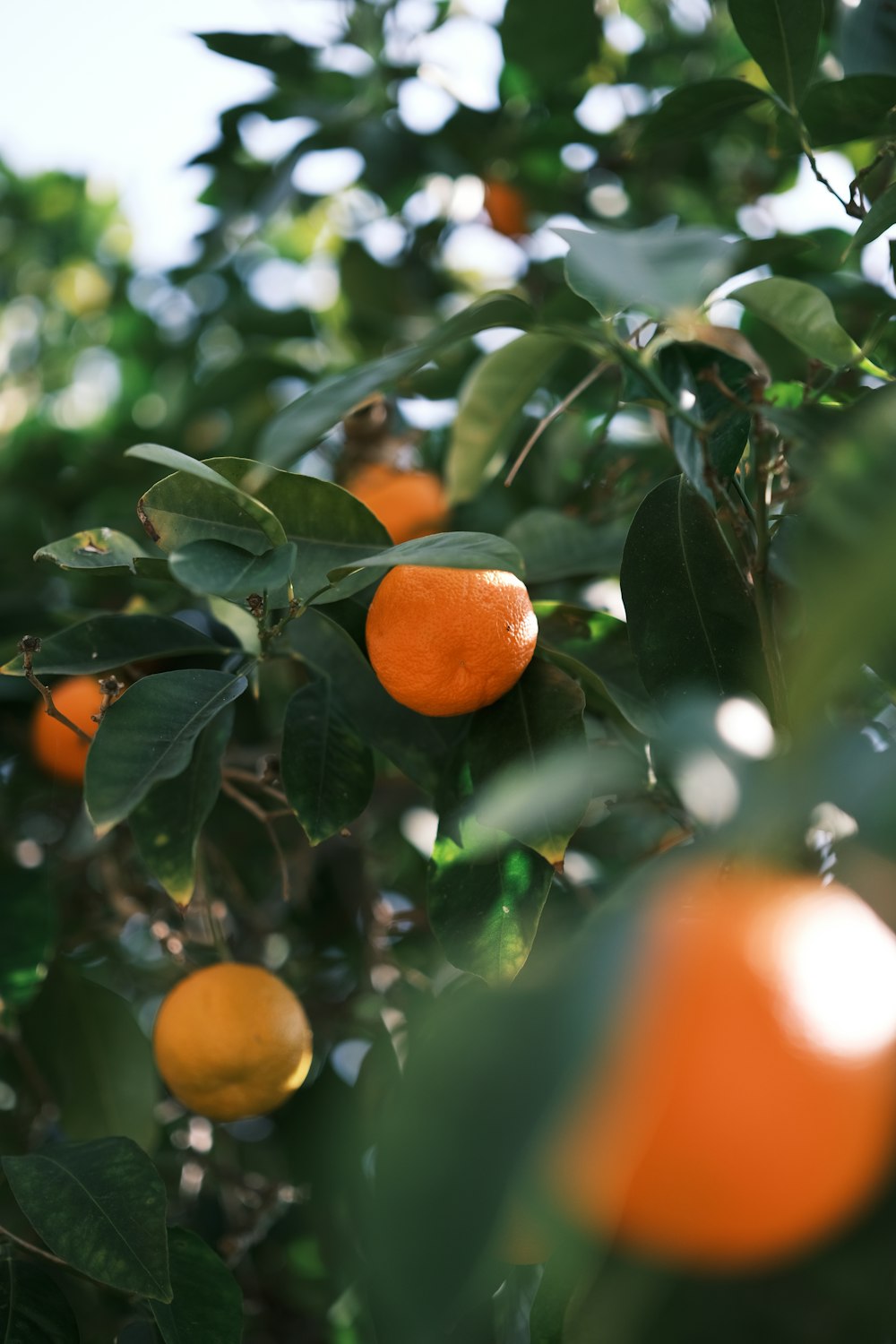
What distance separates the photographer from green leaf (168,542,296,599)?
0.62 meters

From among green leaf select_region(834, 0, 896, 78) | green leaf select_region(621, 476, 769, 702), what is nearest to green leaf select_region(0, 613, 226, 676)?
green leaf select_region(621, 476, 769, 702)

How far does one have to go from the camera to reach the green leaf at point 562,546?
1.08 m

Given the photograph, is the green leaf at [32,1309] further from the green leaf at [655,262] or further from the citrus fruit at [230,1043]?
the green leaf at [655,262]

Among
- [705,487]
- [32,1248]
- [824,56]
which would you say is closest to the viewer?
[705,487]

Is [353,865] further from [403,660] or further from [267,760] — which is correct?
[403,660]

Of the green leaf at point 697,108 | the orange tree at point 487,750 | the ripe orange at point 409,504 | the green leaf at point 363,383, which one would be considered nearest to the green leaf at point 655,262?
the orange tree at point 487,750

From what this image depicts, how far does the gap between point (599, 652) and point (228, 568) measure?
0.35 m

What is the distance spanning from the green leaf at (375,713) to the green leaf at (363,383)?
149mm

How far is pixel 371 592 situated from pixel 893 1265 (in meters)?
0.57

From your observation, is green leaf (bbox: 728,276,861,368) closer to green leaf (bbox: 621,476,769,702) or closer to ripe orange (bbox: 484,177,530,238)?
green leaf (bbox: 621,476,769,702)

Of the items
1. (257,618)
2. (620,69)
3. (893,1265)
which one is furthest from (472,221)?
(893,1265)

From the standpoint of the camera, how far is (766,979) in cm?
40

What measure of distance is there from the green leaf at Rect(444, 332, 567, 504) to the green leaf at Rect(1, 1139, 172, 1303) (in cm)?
73

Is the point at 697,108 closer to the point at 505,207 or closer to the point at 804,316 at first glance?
the point at 804,316
